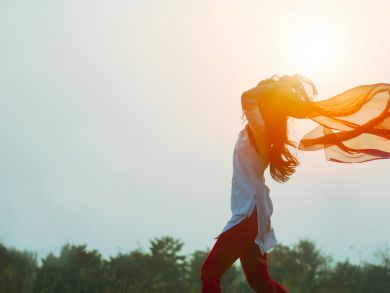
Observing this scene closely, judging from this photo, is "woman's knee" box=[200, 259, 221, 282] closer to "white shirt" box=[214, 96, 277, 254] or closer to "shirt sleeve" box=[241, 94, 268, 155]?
"white shirt" box=[214, 96, 277, 254]

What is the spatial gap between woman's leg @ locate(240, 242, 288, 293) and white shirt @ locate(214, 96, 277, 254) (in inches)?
2.6

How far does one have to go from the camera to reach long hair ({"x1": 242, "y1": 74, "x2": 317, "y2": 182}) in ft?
15.3

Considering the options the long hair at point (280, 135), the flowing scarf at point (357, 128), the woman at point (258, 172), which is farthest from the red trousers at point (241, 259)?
the flowing scarf at point (357, 128)

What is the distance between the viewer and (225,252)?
14.5 ft

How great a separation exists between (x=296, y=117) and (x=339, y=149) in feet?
3.90

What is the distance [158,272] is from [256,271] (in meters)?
25.7

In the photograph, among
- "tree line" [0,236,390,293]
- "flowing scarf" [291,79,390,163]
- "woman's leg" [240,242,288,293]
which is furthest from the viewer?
"tree line" [0,236,390,293]

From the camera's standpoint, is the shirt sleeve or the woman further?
the shirt sleeve

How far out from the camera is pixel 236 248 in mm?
4441

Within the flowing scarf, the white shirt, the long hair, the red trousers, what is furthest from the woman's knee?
the flowing scarf

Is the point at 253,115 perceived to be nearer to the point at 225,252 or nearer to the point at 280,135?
the point at 280,135

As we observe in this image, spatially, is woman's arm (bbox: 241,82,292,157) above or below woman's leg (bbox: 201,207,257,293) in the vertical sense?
above

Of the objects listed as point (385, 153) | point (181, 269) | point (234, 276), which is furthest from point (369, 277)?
point (385, 153)

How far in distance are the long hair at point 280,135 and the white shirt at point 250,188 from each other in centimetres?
Answer: 9
